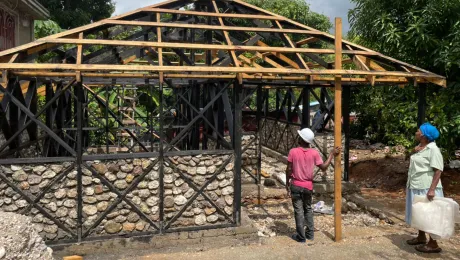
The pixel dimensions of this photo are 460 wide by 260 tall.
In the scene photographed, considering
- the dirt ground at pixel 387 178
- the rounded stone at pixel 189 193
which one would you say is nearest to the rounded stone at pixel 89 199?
the rounded stone at pixel 189 193

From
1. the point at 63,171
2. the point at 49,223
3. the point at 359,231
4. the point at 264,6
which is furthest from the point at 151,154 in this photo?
the point at 264,6

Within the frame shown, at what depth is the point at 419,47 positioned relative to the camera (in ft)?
32.6

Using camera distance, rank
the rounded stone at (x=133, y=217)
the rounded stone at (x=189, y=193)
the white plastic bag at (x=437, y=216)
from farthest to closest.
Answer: the rounded stone at (x=189, y=193)
the rounded stone at (x=133, y=217)
the white plastic bag at (x=437, y=216)

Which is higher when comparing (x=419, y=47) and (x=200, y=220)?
(x=419, y=47)

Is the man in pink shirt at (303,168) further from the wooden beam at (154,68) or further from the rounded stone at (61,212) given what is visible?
the rounded stone at (61,212)

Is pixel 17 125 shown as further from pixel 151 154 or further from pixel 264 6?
pixel 264 6

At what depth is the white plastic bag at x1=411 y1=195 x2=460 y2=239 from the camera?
586 centimetres

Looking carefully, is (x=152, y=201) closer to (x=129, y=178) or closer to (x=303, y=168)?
(x=129, y=178)

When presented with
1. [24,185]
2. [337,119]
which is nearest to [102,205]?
[24,185]

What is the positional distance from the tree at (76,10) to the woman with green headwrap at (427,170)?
80.3 ft

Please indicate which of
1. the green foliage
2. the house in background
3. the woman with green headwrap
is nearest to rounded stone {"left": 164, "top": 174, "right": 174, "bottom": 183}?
the woman with green headwrap

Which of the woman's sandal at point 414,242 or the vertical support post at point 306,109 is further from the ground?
the vertical support post at point 306,109

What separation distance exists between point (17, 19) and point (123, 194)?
7.99 meters

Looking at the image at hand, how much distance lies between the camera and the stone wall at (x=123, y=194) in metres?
6.12
